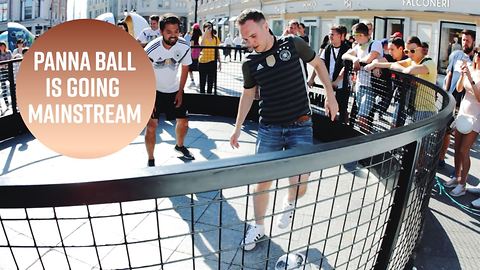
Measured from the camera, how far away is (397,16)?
18484 millimetres

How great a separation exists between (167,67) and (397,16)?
50.5 feet

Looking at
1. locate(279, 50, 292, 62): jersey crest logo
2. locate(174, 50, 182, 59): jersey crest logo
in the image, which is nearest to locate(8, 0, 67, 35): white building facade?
locate(174, 50, 182, 59): jersey crest logo

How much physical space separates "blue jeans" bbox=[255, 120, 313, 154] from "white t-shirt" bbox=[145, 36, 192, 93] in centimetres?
211

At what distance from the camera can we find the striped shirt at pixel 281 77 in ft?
11.6

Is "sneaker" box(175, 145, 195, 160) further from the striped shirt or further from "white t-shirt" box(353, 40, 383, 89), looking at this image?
the striped shirt

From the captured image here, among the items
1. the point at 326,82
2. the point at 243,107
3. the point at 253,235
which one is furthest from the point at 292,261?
the point at 326,82

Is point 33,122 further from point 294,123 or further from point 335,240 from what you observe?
point 335,240

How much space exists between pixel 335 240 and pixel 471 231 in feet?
4.33

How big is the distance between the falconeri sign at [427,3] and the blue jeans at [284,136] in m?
14.3

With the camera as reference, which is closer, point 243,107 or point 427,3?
point 243,107

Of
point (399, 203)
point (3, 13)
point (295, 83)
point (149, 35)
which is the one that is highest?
point (3, 13)

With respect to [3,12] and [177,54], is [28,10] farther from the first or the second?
[177,54]

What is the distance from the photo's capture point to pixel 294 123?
3.68 m

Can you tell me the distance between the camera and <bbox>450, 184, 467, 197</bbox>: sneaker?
489 centimetres
